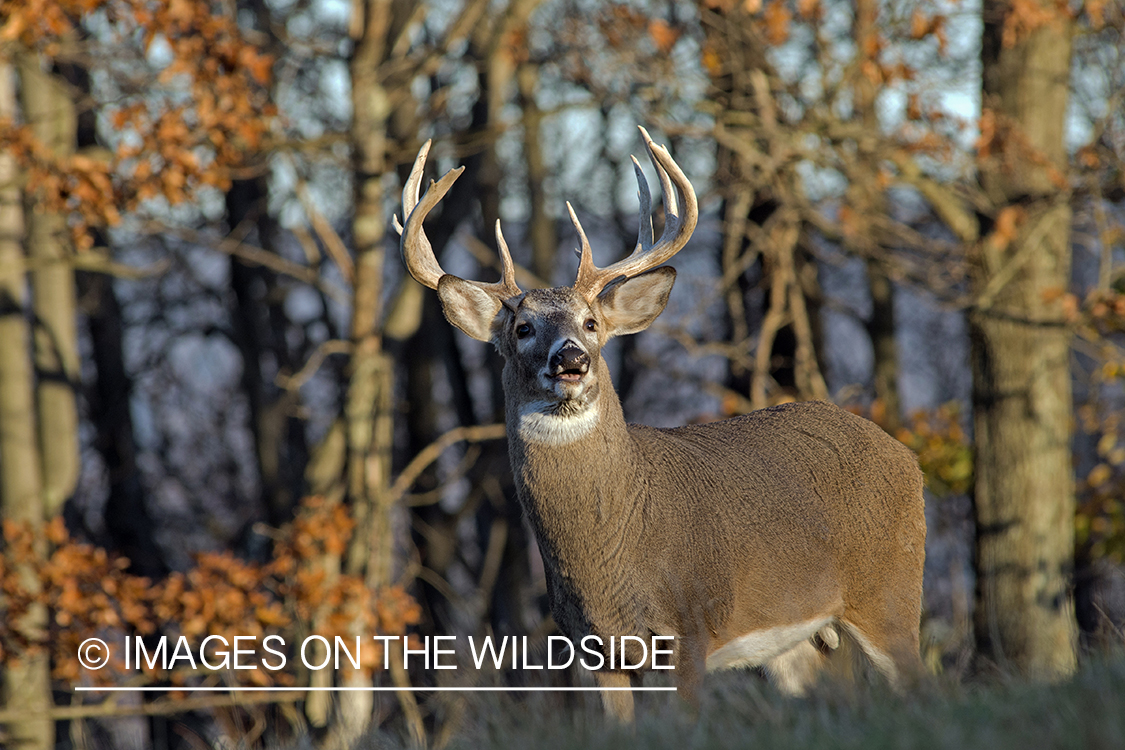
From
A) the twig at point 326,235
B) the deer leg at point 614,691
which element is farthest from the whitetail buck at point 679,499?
the twig at point 326,235

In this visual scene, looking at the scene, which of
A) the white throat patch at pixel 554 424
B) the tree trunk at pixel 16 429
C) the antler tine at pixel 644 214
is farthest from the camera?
Answer: the tree trunk at pixel 16 429

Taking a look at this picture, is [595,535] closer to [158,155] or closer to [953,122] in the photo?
[158,155]

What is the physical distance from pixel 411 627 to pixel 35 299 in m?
7.71

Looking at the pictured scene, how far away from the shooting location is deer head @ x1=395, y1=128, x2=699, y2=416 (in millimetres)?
4719

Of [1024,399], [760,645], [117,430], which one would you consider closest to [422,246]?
[760,645]

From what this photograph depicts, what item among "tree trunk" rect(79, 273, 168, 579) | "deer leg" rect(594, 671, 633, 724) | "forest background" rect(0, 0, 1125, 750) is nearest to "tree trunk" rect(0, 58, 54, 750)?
"forest background" rect(0, 0, 1125, 750)

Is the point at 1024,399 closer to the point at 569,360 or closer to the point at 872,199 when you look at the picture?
the point at 872,199

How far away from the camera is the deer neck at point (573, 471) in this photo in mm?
4613

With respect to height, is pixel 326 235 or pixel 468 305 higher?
pixel 326 235

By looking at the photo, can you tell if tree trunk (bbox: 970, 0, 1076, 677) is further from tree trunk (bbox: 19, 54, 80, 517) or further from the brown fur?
tree trunk (bbox: 19, 54, 80, 517)

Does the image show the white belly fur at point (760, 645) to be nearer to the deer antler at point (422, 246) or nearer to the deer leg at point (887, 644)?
the deer leg at point (887, 644)

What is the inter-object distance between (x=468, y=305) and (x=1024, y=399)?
5.04m

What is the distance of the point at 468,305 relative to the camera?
5.07m

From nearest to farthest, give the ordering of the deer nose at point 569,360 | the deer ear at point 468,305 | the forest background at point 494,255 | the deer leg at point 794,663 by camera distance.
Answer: the deer nose at point 569,360 → the deer ear at point 468,305 → the deer leg at point 794,663 → the forest background at point 494,255
